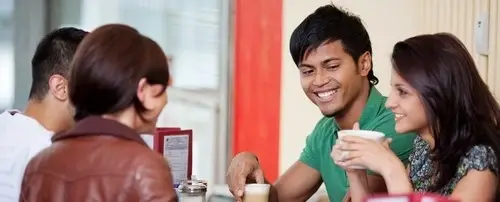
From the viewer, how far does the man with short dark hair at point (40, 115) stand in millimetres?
1678

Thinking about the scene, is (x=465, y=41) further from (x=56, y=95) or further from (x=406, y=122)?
(x=56, y=95)

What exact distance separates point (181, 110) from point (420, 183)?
196cm

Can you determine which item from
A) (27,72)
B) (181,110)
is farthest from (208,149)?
(27,72)

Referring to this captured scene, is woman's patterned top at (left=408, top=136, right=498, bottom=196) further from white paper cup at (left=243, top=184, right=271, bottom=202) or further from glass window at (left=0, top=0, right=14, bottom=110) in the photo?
glass window at (left=0, top=0, right=14, bottom=110)

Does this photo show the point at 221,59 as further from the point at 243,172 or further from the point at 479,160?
the point at 479,160

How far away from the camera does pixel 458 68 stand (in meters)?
1.67

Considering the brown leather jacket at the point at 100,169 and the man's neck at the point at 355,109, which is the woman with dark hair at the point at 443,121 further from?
the brown leather jacket at the point at 100,169

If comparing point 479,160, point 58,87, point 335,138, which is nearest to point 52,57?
point 58,87

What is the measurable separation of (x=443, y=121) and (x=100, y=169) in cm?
78

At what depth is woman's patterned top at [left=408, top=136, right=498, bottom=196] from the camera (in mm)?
1620

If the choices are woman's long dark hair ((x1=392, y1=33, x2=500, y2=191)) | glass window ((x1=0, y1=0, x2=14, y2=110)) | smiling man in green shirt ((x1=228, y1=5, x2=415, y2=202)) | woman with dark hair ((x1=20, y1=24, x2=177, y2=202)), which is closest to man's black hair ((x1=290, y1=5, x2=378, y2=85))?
smiling man in green shirt ((x1=228, y1=5, x2=415, y2=202))

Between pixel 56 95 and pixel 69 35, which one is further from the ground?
pixel 69 35

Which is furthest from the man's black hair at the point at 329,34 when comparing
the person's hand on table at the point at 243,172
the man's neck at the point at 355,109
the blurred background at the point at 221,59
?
the blurred background at the point at 221,59

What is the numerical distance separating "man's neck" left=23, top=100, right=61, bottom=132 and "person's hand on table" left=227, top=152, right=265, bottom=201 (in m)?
0.51
